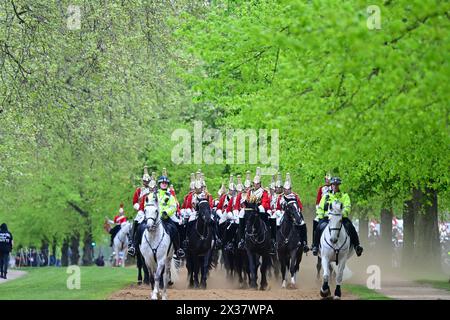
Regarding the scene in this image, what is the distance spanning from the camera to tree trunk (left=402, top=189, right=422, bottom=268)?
134 feet

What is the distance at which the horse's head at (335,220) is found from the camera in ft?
82.2

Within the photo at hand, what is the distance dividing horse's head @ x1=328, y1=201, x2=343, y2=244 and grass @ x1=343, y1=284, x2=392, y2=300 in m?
1.62

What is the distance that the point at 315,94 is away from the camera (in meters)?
19.4

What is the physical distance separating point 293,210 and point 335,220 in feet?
15.1

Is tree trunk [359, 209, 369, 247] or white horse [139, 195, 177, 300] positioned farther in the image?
tree trunk [359, 209, 369, 247]

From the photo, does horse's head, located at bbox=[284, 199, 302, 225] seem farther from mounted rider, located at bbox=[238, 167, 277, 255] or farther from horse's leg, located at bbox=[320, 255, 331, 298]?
horse's leg, located at bbox=[320, 255, 331, 298]

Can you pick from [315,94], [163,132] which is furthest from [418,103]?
[163,132]

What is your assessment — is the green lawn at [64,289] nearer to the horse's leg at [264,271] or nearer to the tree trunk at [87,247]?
the horse's leg at [264,271]

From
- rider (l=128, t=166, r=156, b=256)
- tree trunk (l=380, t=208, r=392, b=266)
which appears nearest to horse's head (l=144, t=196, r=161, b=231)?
rider (l=128, t=166, r=156, b=256)

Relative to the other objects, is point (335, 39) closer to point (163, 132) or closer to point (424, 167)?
point (424, 167)

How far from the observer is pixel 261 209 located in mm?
30453

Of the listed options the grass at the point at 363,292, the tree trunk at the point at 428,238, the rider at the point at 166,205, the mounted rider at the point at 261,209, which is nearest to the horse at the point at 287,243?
the mounted rider at the point at 261,209

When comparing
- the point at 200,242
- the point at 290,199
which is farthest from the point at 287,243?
the point at 200,242
